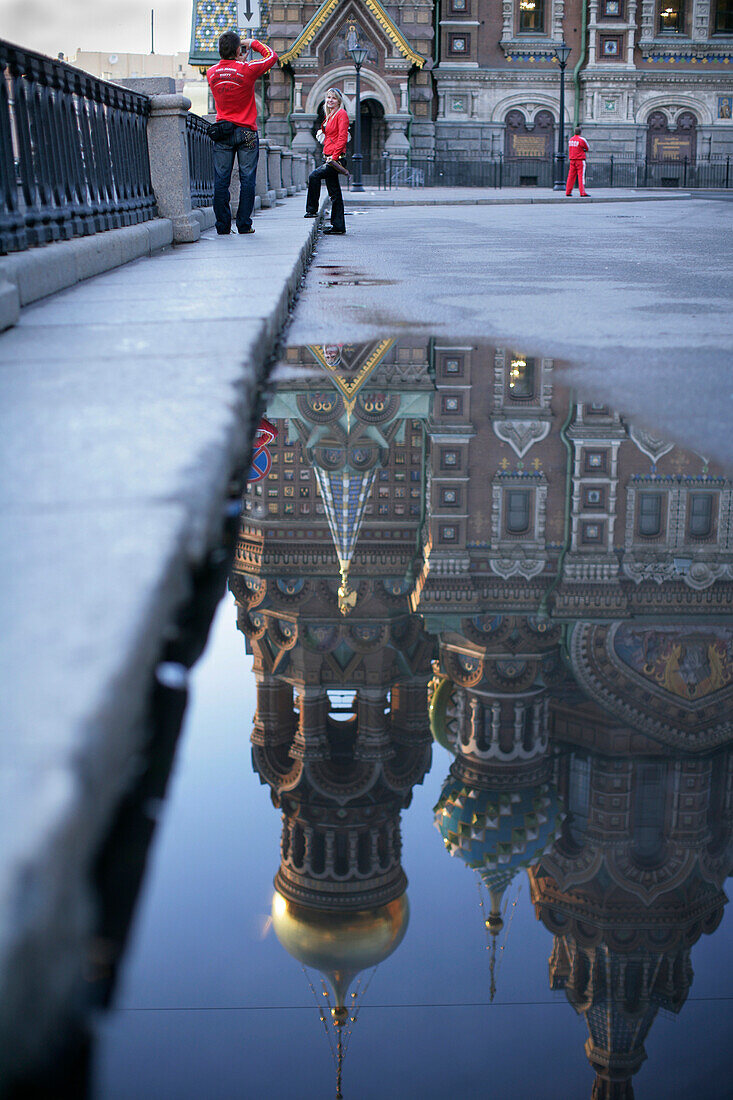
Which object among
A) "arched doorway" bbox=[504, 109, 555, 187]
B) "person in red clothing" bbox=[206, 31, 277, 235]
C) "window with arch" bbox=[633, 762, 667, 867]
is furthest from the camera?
"arched doorway" bbox=[504, 109, 555, 187]

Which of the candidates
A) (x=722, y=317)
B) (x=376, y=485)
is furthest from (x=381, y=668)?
(x=722, y=317)

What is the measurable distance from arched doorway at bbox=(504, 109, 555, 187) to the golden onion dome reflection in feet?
173

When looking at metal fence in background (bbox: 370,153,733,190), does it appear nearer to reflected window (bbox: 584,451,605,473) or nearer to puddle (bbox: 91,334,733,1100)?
reflected window (bbox: 584,451,605,473)

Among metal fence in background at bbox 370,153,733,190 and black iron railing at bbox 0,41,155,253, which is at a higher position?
black iron railing at bbox 0,41,155,253

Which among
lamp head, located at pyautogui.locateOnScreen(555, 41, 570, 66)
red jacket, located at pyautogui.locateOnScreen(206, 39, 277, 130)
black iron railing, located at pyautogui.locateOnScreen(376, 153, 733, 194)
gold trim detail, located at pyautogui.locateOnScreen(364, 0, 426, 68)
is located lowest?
black iron railing, located at pyautogui.locateOnScreen(376, 153, 733, 194)

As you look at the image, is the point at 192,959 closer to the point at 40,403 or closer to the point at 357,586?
the point at 357,586

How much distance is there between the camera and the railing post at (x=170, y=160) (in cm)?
1227

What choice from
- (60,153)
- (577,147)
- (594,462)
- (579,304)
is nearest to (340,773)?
(594,462)

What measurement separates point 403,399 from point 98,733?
3.85m

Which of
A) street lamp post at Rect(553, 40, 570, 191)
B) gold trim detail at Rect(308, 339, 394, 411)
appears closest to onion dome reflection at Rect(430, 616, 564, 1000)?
gold trim detail at Rect(308, 339, 394, 411)

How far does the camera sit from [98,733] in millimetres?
1439

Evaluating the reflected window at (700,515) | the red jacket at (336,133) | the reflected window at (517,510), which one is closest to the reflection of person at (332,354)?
the reflected window at (517,510)

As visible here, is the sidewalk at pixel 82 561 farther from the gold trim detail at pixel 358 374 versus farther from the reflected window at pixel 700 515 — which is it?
the reflected window at pixel 700 515

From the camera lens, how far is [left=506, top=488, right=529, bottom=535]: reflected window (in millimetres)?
3578
